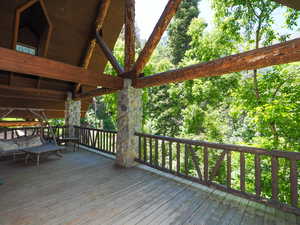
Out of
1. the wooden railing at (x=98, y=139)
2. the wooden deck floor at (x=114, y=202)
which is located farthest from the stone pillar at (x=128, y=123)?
the wooden railing at (x=98, y=139)

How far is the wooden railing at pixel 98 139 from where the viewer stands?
5684 mm

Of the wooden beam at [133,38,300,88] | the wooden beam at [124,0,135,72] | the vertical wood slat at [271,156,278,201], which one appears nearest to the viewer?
the wooden beam at [133,38,300,88]

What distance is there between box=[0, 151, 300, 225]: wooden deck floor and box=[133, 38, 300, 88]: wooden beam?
2.30 meters

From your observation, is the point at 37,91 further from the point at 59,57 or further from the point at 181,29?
the point at 181,29

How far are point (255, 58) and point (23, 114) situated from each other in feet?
31.9

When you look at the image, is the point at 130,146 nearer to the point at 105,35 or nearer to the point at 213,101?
the point at 105,35

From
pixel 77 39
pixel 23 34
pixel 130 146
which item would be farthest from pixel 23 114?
pixel 130 146

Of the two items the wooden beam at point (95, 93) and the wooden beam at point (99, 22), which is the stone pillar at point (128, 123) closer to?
the wooden beam at point (95, 93)

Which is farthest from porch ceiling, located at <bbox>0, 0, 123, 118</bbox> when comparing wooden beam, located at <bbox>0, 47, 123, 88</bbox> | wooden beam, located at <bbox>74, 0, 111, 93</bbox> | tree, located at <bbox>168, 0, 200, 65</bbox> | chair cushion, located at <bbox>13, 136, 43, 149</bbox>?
tree, located at <bbox>168, 0, 200, 65</bbox>

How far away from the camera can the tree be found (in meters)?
13.2

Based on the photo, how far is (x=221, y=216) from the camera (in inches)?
93.2

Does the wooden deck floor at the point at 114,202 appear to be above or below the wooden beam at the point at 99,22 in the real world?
below

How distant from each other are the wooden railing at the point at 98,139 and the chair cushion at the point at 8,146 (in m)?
2.36

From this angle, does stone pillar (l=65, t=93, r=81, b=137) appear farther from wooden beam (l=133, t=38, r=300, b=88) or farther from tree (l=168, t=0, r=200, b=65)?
tree (l=168, t=0, r=200, b=65)
